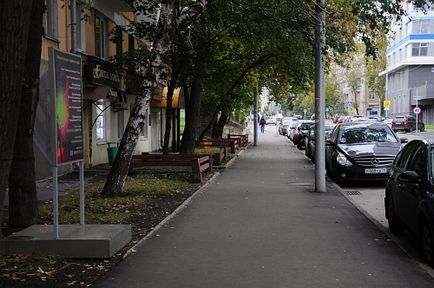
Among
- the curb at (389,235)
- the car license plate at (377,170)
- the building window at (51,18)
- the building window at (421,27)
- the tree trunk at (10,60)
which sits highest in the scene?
the building window at (421,27)

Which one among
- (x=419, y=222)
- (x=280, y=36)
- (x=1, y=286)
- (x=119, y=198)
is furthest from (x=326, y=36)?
(x=1, y=286)

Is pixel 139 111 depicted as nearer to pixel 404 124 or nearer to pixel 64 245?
pixel 64 245

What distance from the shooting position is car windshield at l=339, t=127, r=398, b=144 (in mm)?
15266

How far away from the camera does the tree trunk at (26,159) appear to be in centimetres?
757

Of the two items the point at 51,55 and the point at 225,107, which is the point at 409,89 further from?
the point at 51,55

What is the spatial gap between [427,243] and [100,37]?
1628 cm

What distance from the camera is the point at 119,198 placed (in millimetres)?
11250

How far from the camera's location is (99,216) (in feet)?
30.5

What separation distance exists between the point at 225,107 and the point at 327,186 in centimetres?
1640

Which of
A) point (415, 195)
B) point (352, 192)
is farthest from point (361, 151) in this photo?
point (415, 195)

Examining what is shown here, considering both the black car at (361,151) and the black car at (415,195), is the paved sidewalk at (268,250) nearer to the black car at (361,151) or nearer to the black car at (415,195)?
the black car at (415,195)

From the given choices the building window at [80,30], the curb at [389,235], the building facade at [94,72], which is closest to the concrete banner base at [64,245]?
the curb at [389,235]

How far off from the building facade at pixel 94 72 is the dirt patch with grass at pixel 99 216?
274 centimetres

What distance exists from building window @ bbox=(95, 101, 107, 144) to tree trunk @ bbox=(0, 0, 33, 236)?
15.3 m
